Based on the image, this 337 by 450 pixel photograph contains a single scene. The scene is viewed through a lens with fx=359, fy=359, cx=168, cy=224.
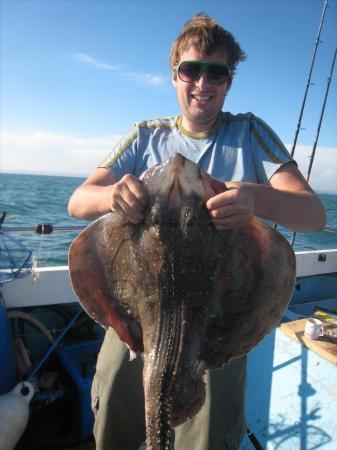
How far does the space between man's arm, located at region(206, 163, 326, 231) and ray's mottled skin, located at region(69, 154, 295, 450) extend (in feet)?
0.35

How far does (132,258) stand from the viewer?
72.8 inches

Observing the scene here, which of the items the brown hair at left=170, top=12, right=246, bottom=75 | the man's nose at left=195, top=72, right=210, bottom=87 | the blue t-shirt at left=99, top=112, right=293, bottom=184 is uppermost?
the brown hair at left=170, top=12, right=246, bottom=75

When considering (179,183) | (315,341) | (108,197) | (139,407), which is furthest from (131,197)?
(315,341)

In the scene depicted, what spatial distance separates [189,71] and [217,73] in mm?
194

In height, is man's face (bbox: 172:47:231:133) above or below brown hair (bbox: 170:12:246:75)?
below

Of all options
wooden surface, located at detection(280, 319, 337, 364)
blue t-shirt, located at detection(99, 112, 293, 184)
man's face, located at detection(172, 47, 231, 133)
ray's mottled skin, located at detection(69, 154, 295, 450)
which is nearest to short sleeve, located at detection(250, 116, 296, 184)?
blue t-shirt, located at detection(99, 112, 293, 184)

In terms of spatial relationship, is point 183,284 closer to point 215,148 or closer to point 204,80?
point 215,148

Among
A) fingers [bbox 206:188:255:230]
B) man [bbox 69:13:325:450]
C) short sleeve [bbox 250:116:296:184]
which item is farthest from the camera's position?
short sleeve [bbox 250:116:296:184]

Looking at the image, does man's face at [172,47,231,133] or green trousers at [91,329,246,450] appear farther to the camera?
man's face at [172,47,231,133]

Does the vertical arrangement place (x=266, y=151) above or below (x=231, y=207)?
above

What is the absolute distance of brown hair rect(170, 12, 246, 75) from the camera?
8.05ft

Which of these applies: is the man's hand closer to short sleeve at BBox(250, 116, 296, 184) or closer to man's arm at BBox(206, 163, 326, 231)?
man's arm at BBox(206, 163, 326, 231)

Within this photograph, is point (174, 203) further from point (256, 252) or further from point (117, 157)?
point (117, 157)

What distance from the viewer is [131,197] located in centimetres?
174
